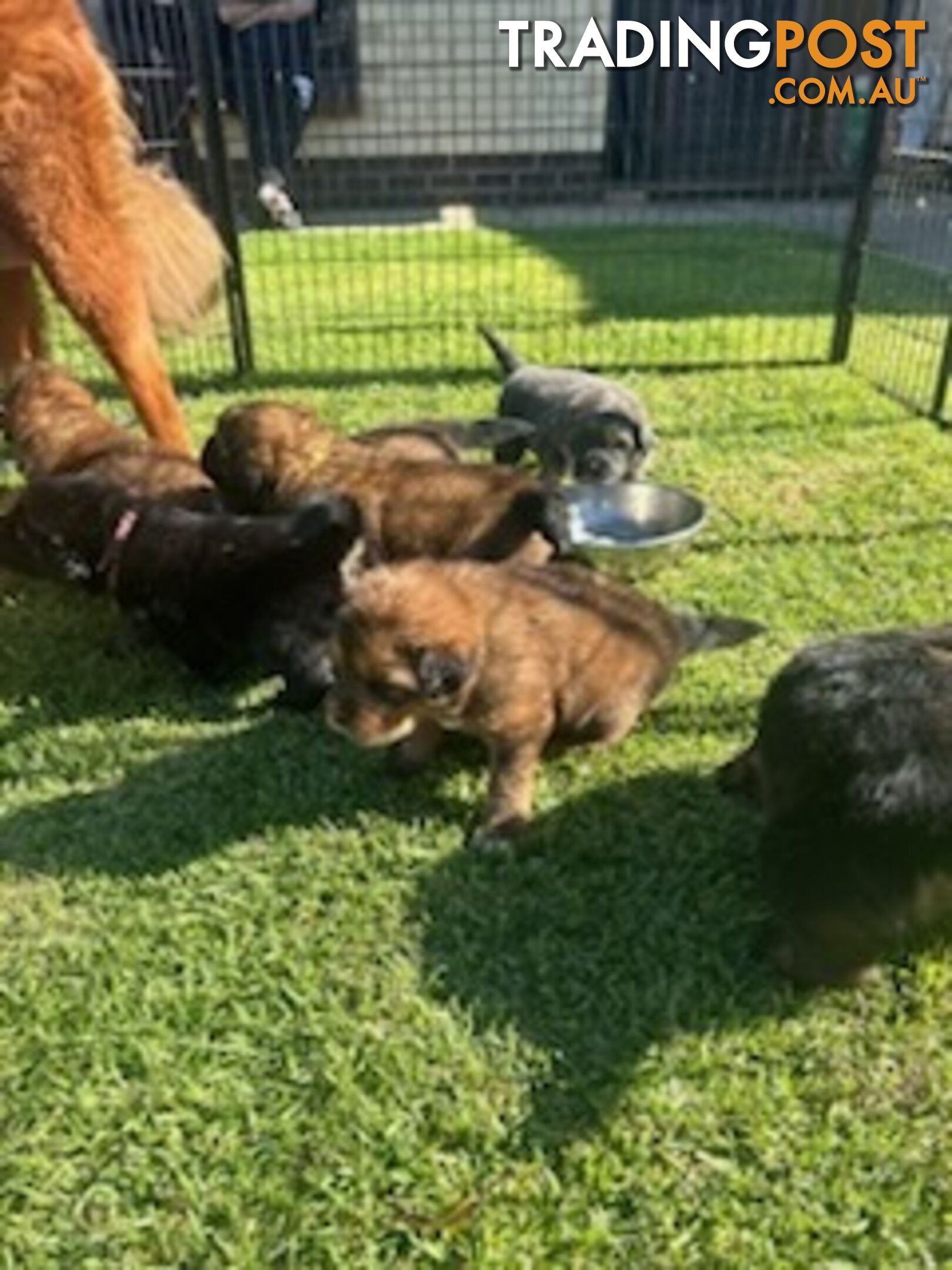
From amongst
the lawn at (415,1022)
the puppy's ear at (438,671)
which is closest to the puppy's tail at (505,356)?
the lawn at (415,1022)

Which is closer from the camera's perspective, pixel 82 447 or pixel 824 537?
pixel 82 447

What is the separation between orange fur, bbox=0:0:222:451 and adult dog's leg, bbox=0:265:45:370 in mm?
102

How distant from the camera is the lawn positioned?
6.48 feet

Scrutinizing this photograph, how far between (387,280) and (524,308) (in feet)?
4.05

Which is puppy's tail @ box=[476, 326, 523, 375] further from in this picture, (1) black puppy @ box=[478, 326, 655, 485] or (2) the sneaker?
(2) the sneaker

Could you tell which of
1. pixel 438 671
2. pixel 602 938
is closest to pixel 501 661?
pixel 438 671

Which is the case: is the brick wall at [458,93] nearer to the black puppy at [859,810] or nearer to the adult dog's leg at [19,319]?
the adult dog's leg at [19,319]

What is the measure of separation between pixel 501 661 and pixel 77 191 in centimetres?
244

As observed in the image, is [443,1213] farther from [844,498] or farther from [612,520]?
[844,498]

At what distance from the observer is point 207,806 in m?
2.93

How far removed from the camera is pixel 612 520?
4.23 meters

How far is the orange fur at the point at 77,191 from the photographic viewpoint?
391 centimetres

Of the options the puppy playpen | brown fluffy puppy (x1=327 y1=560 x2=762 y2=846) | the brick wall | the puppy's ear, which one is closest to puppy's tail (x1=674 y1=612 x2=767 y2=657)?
brown fluffy puppy (x1=327 y1=560 x2=762 y2=846)

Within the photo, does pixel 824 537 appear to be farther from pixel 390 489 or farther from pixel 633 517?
pixel 390 489
